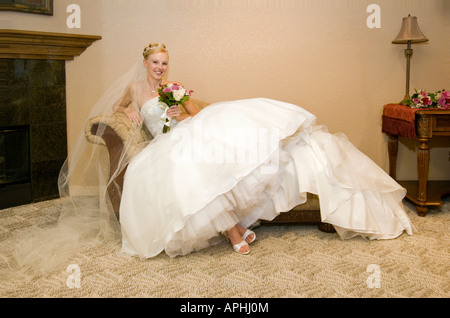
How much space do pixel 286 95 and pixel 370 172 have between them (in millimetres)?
1621

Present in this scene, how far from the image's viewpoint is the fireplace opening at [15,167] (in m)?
3.99

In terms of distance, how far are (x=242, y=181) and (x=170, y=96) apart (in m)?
0.99

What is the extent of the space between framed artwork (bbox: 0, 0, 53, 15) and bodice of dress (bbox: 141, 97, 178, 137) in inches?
61.8

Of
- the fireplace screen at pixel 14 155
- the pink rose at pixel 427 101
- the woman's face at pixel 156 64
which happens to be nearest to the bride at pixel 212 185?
the woman's face at pixel 156 64

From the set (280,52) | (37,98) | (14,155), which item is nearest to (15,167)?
(14,155)

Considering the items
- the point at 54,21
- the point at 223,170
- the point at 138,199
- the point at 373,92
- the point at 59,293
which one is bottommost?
the point at 59,293

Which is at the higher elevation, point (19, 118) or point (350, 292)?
point (19, 118)

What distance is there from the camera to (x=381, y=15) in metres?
4.31

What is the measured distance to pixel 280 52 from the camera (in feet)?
14.4

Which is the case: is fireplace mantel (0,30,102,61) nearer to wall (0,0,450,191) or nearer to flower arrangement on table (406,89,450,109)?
wall (0,0,450,191)

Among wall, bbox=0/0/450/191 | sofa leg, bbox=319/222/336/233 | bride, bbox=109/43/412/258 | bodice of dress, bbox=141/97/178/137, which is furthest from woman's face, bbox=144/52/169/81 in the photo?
sofa leg, bbox=319/222/336/233

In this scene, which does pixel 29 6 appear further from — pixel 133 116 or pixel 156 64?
pixel 133 116

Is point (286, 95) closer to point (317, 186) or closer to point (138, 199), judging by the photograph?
point (317, 186)
